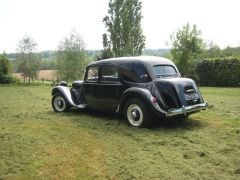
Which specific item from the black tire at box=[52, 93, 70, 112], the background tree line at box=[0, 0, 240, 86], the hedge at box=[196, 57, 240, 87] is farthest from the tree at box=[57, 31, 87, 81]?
the black tire at box=[52, 93, 70, 112]

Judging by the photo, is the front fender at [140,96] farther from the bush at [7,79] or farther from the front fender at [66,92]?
the bush at [7,79]

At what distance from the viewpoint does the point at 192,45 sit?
1528 inches

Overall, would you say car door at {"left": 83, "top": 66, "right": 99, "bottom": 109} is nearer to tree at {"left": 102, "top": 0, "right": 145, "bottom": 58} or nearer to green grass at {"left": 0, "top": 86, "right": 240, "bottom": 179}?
A: green grass at {"left": 0, "top": 86, "right": 240, "bottom": 179}

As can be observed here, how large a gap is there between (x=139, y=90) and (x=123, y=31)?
80.2ft

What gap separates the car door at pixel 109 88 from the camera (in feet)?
28.4

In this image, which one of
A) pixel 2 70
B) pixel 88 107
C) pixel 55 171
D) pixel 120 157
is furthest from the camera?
pixel 2 70

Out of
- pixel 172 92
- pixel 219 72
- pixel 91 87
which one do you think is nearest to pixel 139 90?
pixel 172 92

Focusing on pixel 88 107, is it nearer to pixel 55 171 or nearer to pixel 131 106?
pixel 131 106

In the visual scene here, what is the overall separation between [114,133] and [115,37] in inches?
993

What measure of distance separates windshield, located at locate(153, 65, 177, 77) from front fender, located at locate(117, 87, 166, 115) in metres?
0.78

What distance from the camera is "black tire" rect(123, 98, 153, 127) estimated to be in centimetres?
774

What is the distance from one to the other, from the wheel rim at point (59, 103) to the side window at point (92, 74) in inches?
54.6

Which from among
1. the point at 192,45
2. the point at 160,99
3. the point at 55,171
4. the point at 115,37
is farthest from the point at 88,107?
the point at 192,45

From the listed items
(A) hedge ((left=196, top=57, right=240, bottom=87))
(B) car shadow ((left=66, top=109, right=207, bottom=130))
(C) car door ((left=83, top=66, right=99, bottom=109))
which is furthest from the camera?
(A) hedge ((left=196, top=57, right=240, bottom=87))
